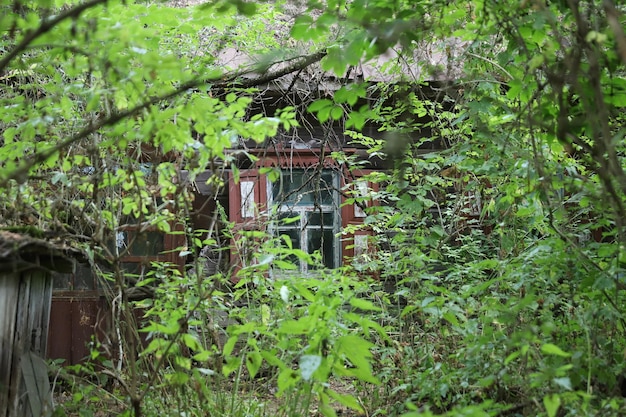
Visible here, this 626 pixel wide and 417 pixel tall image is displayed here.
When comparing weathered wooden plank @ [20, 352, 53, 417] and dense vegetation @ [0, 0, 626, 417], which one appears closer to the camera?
dense vegetation @ [0, 0, 626, 417]

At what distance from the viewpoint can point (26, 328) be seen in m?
3.09

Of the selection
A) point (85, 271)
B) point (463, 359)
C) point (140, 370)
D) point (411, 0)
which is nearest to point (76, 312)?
point (85, 271)

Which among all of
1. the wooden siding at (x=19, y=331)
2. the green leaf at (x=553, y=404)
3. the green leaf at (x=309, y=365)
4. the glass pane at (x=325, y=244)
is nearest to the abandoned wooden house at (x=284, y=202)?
the glass pane at (x=325, y=244)

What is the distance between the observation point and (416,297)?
12.6 feet

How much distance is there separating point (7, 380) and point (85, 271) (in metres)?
3.70

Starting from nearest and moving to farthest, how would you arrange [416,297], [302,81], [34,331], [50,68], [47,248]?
[47,248] → [34,331] → [50,68] → [416,297] → [302,81]

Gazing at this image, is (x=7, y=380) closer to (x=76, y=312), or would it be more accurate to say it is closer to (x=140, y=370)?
(x=140, y=370)

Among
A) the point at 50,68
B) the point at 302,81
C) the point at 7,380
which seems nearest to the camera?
the point at 7,380

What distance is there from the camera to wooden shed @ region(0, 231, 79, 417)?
2818mm

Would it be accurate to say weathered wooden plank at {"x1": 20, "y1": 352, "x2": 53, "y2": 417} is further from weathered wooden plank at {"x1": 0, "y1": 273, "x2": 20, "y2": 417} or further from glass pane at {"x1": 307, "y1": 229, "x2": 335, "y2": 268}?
glass pane at {"x1": 307, "y1": 229, "x2": 335, "y2": 268}

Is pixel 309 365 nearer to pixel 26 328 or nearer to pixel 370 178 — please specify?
pixel 26 328

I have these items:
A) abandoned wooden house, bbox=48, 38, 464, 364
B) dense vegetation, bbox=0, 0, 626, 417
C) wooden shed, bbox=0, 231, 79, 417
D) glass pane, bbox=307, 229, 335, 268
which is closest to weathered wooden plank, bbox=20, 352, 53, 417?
wooden shed, bbox=0, 231, 79, 417

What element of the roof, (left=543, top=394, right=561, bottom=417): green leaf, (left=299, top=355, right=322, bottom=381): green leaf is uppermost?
the roof

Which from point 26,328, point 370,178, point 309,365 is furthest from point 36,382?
point 370,178
